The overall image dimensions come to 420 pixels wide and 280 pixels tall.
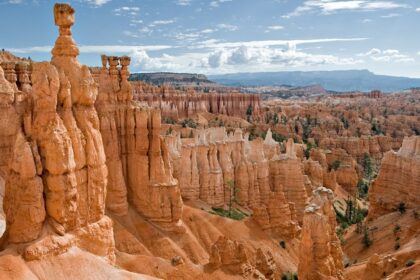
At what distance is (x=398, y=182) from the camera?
46281mm

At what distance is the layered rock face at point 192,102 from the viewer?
107 m

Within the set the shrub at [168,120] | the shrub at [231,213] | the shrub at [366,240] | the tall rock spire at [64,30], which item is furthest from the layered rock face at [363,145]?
the tall rock spire at [64,30]

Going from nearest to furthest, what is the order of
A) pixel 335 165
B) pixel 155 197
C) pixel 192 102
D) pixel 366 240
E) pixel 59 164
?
1. pixel 59 164
2. pixel 155 197
3. pixel 366 240
4. pixel 335 165
5. pixel 192 102

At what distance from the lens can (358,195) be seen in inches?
2469

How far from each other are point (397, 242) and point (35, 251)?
103 feet

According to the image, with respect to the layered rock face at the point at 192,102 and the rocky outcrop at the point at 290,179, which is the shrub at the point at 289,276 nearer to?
the rocky outcrop at the point at 290,179

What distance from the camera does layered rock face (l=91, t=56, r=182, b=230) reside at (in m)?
31.9

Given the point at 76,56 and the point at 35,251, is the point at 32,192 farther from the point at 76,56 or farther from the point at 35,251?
the point at 76,56

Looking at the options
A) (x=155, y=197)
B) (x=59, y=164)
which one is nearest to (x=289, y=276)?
(x=155, y=197)

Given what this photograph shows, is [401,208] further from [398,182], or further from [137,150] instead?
[137,150]

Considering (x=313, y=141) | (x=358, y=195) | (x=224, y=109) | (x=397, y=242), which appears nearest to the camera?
(x=397, y=242)

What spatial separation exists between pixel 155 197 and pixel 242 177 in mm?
14858

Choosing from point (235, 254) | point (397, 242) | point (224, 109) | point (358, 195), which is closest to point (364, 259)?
point (397, 242)

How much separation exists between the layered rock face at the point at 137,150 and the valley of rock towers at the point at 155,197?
0.08m
